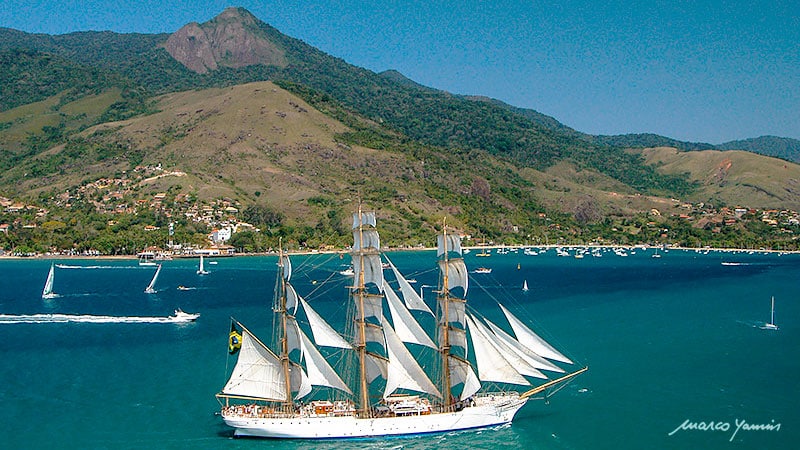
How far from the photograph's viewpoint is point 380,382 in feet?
174

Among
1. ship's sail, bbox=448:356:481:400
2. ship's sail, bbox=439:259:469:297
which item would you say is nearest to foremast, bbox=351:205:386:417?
ship's sail, bbox=448:356:481:400

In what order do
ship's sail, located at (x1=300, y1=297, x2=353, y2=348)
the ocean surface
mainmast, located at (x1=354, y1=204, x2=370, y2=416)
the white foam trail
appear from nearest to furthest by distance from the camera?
the ocean surface → mainmast, located at (x1=354, y1=204, x2=370, y2=416) → ship's sail, located at (x1=300, y1=297, x2=353, y2=348) → the white foam trail

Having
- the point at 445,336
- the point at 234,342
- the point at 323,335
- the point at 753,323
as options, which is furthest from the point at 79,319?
the point at 753,323

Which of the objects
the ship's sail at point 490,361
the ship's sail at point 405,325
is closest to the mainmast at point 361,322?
the ship's sail at point 405,325

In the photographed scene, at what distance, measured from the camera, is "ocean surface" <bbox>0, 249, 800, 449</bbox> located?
43406mm

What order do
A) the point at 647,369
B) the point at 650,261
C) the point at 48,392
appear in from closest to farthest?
the point at 48,392 < the point at 647,369 < the point at 650,261

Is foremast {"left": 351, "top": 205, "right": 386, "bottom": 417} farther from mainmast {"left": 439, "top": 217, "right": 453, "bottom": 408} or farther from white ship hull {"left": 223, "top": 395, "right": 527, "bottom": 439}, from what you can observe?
mainmast {"left": 439, "top": 217, "right": 453, "bottom": 408}

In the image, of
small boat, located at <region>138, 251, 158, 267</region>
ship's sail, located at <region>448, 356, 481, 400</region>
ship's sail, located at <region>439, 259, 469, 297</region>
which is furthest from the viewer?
small boat, located at <region>138, 251, 158, 267</region>

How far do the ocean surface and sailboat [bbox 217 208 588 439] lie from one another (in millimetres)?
1068

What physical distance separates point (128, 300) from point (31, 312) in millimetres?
13204

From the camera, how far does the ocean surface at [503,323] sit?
43406 millimetres

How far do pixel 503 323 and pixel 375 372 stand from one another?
36.5 meters

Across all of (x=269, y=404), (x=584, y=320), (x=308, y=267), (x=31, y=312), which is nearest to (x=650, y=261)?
(x=308, y=267)

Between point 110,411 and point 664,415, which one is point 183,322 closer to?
point 110,411
